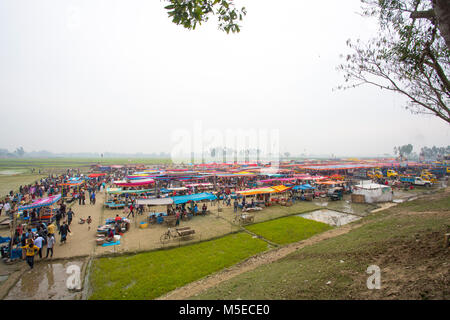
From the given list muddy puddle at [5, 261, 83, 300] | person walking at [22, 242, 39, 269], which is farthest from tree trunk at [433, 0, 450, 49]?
person walking at [22, 242, 39, 269]

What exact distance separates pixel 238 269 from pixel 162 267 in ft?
12.5

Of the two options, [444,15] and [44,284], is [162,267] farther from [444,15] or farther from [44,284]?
[444,15]

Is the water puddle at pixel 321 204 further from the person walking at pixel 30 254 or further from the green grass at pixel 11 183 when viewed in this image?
the green grass at pixel 11 183

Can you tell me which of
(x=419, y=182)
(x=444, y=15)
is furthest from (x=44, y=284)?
(x=419, y=182)

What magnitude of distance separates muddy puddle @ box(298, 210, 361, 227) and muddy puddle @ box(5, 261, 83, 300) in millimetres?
17298

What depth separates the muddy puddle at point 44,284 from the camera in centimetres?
823

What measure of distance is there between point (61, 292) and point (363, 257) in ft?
39.8

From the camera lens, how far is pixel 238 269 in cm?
1019

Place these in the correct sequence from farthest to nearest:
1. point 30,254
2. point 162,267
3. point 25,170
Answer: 1. point 25,170
2. point 162,267
3. point 30,254

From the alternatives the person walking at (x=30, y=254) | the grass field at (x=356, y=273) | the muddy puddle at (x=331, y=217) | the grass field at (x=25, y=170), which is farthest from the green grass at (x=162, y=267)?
the grass field at (x=25, y=170)

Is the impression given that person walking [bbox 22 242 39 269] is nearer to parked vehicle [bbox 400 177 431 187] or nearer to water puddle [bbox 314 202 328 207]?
water puddle [bbox 314 202 328 207]

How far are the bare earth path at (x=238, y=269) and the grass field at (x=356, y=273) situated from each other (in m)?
0.76
